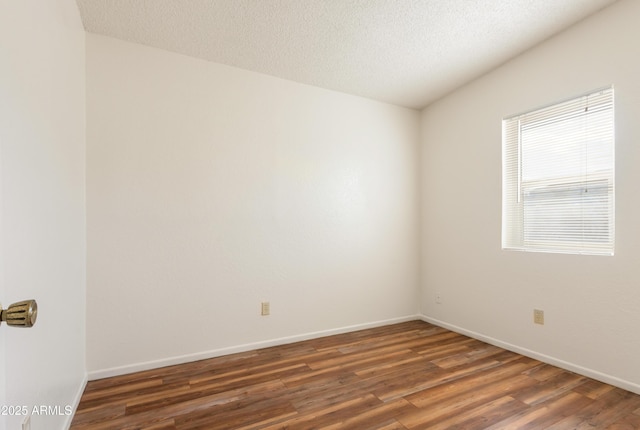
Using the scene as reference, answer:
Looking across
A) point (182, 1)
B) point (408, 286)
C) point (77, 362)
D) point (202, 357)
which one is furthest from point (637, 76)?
point (77, 362)

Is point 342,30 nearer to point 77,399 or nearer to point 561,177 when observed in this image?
point 561,177

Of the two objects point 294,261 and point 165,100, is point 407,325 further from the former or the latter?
point 165,100

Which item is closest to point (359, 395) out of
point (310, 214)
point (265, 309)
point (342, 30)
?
point (265, 309)

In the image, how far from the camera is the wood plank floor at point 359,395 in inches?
69.5

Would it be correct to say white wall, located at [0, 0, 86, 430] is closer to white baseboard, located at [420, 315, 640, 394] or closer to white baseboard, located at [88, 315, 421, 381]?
white baseboard, located at [88, 315, 421, 381]

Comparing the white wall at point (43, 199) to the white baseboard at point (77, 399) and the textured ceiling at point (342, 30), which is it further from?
the textured ceiling at point (342, 30)

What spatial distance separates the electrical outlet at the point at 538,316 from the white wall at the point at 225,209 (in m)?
1.38

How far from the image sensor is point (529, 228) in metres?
2.75

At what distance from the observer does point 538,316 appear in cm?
258

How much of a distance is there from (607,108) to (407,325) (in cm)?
267

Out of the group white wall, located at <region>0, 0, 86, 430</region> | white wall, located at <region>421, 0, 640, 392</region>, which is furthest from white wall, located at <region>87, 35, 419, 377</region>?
white wall, located at <region>421, 0, 640, 392</region>

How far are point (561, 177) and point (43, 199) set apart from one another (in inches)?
135

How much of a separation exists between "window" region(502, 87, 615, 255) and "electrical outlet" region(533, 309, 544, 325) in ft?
1.69

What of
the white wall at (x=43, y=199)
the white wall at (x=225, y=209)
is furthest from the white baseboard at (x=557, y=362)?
the white wall at (x=43, y=199)
